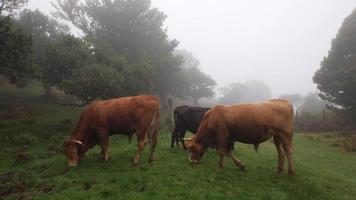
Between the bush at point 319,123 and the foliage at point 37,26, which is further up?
the foliage at point 37,26

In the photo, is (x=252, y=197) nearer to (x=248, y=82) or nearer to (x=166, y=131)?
(x=166, y=131)

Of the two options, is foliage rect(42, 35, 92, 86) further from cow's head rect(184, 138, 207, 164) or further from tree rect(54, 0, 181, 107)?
cow's head rect(184, 138, 207, 164)

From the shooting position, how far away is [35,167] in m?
15.2

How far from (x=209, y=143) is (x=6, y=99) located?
32.5 metres

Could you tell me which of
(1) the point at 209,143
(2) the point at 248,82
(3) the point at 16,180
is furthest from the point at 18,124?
(2) the point at 248,82

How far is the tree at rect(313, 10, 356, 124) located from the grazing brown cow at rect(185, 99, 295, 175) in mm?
21313

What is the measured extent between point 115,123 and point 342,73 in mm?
26869

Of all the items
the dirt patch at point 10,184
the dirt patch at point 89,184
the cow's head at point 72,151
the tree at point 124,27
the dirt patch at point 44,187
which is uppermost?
the tree at point 124,27

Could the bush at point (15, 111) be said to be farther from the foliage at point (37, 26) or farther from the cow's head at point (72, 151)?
the cow's head at point (72, 151)

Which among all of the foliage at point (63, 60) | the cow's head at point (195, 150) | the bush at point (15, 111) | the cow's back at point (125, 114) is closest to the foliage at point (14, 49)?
the foliage at point (63, 60)

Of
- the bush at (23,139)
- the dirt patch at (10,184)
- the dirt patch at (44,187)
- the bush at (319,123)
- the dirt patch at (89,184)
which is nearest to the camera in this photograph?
the dirt patch at (89,184)

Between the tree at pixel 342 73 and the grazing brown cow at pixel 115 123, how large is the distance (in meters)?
24.1

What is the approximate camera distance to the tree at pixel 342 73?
104ft

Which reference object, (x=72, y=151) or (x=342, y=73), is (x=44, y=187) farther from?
(x=342, y=73)
